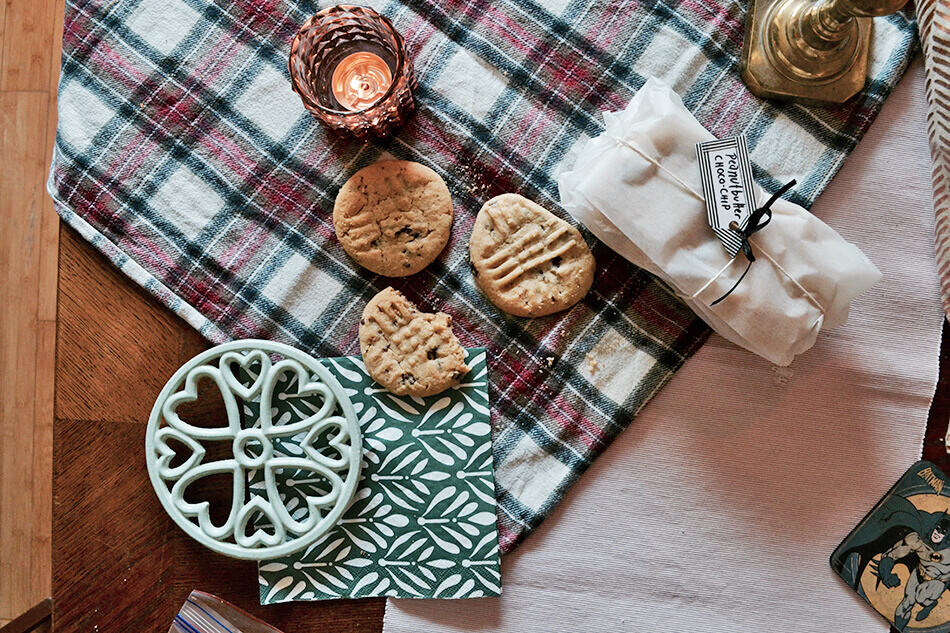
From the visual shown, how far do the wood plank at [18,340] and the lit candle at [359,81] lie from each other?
2.00ft

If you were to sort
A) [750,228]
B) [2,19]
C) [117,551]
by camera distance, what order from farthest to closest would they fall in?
[2,19] → [117,551] → [750,228]

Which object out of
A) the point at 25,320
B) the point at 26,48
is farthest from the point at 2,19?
the point at 25,320

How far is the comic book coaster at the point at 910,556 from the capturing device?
2.77 feet

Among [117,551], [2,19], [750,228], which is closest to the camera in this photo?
[750,228]

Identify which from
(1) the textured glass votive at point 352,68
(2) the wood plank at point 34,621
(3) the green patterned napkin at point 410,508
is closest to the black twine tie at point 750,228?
(3) the green patterned napkin at point 410,508

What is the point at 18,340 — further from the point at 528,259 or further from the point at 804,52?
the point at 804,52

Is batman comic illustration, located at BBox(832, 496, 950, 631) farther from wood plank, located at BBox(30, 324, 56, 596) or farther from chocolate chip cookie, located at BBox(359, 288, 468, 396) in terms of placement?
wood plank, located at BBox(30, 324, 56, 596)

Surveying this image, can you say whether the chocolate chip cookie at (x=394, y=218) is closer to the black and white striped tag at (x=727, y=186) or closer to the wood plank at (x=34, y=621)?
the black and white striped tag at (x=727, y=186)

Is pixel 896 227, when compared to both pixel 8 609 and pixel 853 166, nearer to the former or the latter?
pixel 853 166

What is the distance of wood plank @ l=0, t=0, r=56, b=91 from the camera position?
112 cm

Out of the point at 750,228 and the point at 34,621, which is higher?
the point at 750,228

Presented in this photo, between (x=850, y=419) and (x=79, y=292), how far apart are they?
0.95m

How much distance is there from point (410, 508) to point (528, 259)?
0.33 meters

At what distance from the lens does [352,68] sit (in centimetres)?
87
